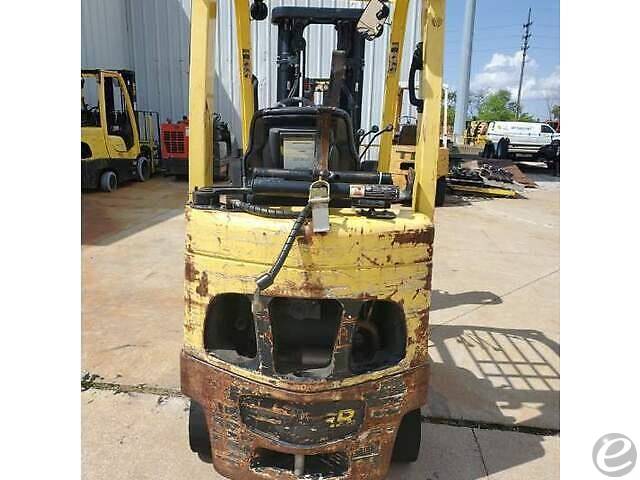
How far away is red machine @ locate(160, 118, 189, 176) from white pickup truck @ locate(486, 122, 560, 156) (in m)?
15.7

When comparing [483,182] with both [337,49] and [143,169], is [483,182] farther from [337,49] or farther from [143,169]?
[337,49]

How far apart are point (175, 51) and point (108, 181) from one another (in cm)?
597

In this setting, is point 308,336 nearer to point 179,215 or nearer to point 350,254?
point 350,254

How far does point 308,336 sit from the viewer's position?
2.40 meters

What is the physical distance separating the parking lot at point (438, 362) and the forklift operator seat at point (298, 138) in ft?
5.24

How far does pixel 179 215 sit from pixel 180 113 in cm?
775

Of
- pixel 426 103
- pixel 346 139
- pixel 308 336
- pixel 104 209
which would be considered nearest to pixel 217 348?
pixel 308 336

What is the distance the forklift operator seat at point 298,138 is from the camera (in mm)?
2477

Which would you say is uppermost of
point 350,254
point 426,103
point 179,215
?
point 426,103

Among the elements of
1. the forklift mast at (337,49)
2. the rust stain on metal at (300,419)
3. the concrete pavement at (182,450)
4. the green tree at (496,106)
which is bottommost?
the concrete pavement at (182,450)

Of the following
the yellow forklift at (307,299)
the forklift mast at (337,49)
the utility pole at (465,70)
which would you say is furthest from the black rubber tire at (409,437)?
the utility pole at (465,70)

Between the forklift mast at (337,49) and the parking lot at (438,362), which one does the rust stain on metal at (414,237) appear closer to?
the parking lot at (438,362)

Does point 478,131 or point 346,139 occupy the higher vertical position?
point 478,131

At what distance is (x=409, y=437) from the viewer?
2.54 meters
